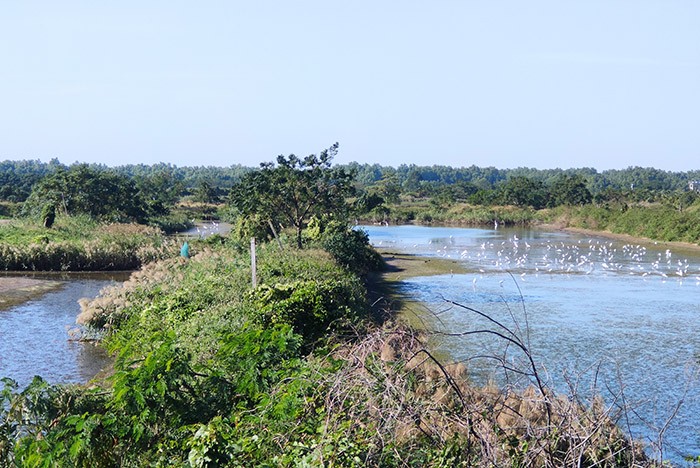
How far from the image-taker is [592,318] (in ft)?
76.0

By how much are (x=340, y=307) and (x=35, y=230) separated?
96.3 feet

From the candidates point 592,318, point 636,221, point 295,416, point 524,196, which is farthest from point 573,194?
point 295,416

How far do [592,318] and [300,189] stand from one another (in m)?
11.5

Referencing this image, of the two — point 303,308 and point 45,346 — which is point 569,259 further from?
point 303,308

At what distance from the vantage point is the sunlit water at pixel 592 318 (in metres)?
12.6

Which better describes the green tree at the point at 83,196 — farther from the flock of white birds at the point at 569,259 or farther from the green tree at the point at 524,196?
the green tree at the point at 524,196

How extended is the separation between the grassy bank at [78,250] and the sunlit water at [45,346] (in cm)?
747

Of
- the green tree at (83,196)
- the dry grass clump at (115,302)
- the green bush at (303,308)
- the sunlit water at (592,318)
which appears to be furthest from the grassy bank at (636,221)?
the green bush at (303,308)

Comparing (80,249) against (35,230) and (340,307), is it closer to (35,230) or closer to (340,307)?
(35,230)

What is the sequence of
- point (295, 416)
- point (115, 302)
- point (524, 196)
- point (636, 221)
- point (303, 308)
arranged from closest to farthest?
point (295, 416), point (303, 308), point (115, 302), point (636, 221), point (524, 196)

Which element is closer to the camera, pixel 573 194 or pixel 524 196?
pixel 573 194

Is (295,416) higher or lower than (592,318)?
higher

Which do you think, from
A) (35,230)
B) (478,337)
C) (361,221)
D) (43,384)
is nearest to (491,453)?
(43,384)

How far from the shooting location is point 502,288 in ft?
97.6
